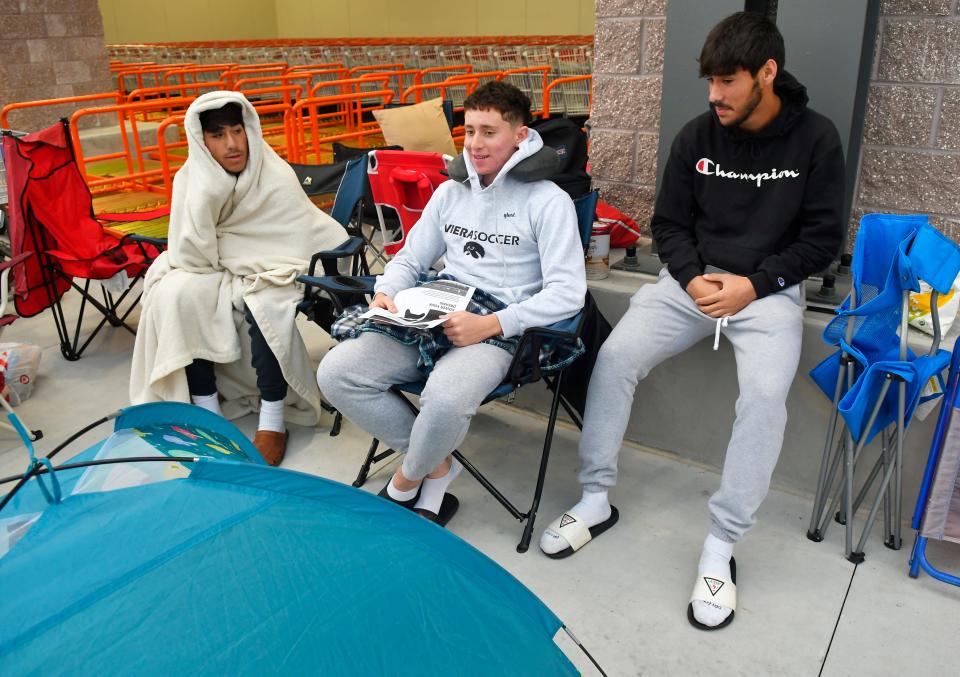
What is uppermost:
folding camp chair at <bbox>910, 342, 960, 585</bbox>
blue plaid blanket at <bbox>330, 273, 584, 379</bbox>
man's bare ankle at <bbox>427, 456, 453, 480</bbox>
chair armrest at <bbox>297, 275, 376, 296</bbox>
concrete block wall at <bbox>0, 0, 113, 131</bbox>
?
concrete block wall at <bbox>0, 0, 113, 131</bbox>

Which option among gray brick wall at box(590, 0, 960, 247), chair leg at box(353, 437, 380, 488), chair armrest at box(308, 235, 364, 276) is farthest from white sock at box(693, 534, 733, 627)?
chair armrest at box(308, 235, 364, 276)

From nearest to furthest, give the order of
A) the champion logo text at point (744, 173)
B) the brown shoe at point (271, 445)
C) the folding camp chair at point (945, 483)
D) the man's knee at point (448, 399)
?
the folding camp chair at point (945, 483) → the man's knee at point (448, 399) → the champion logo text at point (744, 173) → the brown shoe at point (271, 445)

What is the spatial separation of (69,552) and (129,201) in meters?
5.78

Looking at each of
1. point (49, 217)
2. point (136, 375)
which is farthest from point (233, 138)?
point (49, 217)

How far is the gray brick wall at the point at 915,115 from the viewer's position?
2.57 m

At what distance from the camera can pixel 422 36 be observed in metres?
14.6

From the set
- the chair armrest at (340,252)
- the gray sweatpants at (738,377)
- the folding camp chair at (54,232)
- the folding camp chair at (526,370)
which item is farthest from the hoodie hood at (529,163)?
the folding camp chair at (54,232)

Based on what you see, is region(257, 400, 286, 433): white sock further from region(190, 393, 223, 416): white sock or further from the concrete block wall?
the concrete block wall

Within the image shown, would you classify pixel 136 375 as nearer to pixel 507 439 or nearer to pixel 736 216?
pixel 507 439

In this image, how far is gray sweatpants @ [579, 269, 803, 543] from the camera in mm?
2086

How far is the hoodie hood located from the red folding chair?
90 centimetres

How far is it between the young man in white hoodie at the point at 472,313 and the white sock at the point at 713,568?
2.32 feet

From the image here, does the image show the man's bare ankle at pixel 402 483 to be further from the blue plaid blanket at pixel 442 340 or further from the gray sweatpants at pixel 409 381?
the blue plaid blanket at pixel 442 340

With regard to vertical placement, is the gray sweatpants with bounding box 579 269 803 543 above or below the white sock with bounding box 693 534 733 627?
above
